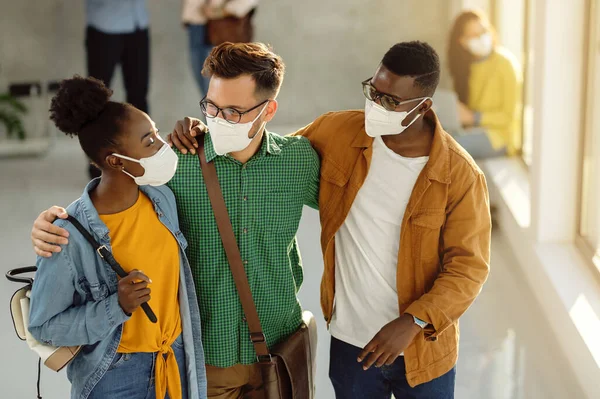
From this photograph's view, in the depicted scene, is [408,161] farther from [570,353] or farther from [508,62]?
[508,62]

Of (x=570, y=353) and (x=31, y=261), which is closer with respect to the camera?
(x=570, y=353)

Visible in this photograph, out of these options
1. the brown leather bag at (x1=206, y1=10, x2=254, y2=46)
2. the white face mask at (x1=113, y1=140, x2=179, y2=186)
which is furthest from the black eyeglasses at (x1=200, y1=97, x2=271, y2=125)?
the brown leather bag at (x1=206, y1=10, x2=254, y2=46)

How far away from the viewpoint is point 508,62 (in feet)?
22.7

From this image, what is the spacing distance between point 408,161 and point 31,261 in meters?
4.04

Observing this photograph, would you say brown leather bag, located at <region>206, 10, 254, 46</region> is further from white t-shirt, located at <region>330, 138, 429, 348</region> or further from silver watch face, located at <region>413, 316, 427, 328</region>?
silver watch face, located at <region>413, 316, 427, 328</region>

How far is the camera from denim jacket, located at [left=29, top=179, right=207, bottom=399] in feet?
7.57

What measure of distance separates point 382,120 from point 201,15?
6006 mm

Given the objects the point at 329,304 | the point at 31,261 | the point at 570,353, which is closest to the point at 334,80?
the point at 31,261

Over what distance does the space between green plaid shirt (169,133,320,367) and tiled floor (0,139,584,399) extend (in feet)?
5.20

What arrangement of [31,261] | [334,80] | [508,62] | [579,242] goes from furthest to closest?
[334,80], [508,62], [31,261], [579,242]

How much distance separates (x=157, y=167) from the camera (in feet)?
8.02

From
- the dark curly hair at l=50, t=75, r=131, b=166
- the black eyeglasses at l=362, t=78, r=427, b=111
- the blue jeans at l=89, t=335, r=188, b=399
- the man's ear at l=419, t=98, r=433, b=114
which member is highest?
the dark curly hair at l=50, t=75, r=131, b=166

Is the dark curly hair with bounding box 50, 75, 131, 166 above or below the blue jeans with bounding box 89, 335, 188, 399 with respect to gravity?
above

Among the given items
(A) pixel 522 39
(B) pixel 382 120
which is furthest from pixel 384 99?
(A) pixel 522 39
